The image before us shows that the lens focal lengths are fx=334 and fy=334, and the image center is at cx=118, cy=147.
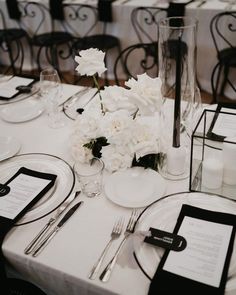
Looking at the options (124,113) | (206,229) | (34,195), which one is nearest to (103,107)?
(124,113)

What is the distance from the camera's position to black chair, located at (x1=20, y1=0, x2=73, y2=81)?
10.7 feet

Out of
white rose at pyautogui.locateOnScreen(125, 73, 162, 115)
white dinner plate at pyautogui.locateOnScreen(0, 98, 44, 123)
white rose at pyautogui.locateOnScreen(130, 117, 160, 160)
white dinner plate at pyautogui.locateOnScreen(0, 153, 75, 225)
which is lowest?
white dinner plate at pyautogui.locateOnScreen(0, 153, 75, 225)

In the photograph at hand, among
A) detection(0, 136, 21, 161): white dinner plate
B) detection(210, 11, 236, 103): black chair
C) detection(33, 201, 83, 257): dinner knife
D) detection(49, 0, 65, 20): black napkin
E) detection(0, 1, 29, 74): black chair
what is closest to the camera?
detection(33, 201, 83, 257): dinner knife

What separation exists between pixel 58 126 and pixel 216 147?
0.69m

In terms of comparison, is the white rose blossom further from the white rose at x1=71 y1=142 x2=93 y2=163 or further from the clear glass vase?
the clear glass vase

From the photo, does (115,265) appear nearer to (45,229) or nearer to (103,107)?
(45,229)

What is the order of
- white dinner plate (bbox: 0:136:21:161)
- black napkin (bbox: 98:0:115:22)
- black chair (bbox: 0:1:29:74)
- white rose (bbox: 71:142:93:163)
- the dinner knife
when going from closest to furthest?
the dinner knife
white rose (bbox: 71:142:93:163)
white dinner plate (bbox: 0:136:21:161)
black napkin (bbox: 98:0:115:22)
black chair (bbox: 0:1:29:74)

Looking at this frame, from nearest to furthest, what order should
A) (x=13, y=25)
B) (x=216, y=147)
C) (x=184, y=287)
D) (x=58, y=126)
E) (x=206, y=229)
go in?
(x=184, y=287), (x=206, y=229), (x=216, y=147), (x=58, y=126), (x=13, y=25)

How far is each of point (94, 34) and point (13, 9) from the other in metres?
0.94

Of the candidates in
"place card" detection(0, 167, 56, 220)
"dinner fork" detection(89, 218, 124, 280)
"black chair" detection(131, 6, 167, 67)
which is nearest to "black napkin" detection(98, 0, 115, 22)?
"black chair" detection(131, 6, 167, 67)

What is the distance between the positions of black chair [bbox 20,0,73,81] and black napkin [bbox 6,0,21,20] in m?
0.06

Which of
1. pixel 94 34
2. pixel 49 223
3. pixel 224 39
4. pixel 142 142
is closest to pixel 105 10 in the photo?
pixel 94 34

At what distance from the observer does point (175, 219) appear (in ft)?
2.80

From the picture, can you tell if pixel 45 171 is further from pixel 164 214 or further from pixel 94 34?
pixel 94 34
